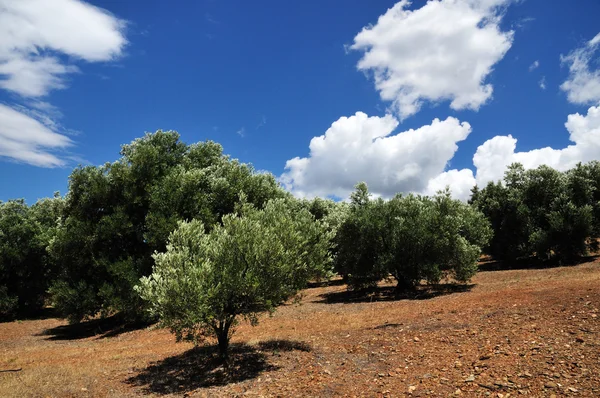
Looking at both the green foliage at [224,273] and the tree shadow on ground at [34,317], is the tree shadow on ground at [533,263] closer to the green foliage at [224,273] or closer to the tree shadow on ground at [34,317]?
the green foliage at [224,273]

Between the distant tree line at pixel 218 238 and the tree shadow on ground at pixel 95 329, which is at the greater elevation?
the distant tree line at pixel 218 238

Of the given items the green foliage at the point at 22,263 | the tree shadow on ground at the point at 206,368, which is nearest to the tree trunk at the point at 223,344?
the tree shadow on ground at the point at 206,368

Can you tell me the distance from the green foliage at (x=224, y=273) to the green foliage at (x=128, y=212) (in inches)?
677

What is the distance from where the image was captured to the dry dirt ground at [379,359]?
38.4ft

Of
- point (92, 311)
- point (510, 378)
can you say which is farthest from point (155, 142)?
point (510, 378)

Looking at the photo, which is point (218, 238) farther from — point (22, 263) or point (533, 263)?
point (533, 263)

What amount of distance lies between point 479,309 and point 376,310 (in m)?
8.64

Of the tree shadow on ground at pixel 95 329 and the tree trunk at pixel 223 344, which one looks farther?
the tree shadow on ground at pixel 95 329

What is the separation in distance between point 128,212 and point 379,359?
30331mm

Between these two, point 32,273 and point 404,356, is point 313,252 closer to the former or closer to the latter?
point 404,356

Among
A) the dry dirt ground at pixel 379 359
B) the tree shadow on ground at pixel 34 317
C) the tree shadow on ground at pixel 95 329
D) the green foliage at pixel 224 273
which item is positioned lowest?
the tree shadow on ground at pixel 95 329

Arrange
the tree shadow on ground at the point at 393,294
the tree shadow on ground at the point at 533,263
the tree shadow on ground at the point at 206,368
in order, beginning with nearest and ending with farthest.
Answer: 1. the tree shadow on ground at the point at 206,368
2. the tree shadow on ground at the point at 393,294
3. the tree shadow on ground at the point at 533,263

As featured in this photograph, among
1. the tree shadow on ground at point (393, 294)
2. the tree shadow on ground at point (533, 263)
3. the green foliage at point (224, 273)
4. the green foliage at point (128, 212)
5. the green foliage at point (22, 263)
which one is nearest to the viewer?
the green foliage at point (224, 273)

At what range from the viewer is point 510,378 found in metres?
11.3
